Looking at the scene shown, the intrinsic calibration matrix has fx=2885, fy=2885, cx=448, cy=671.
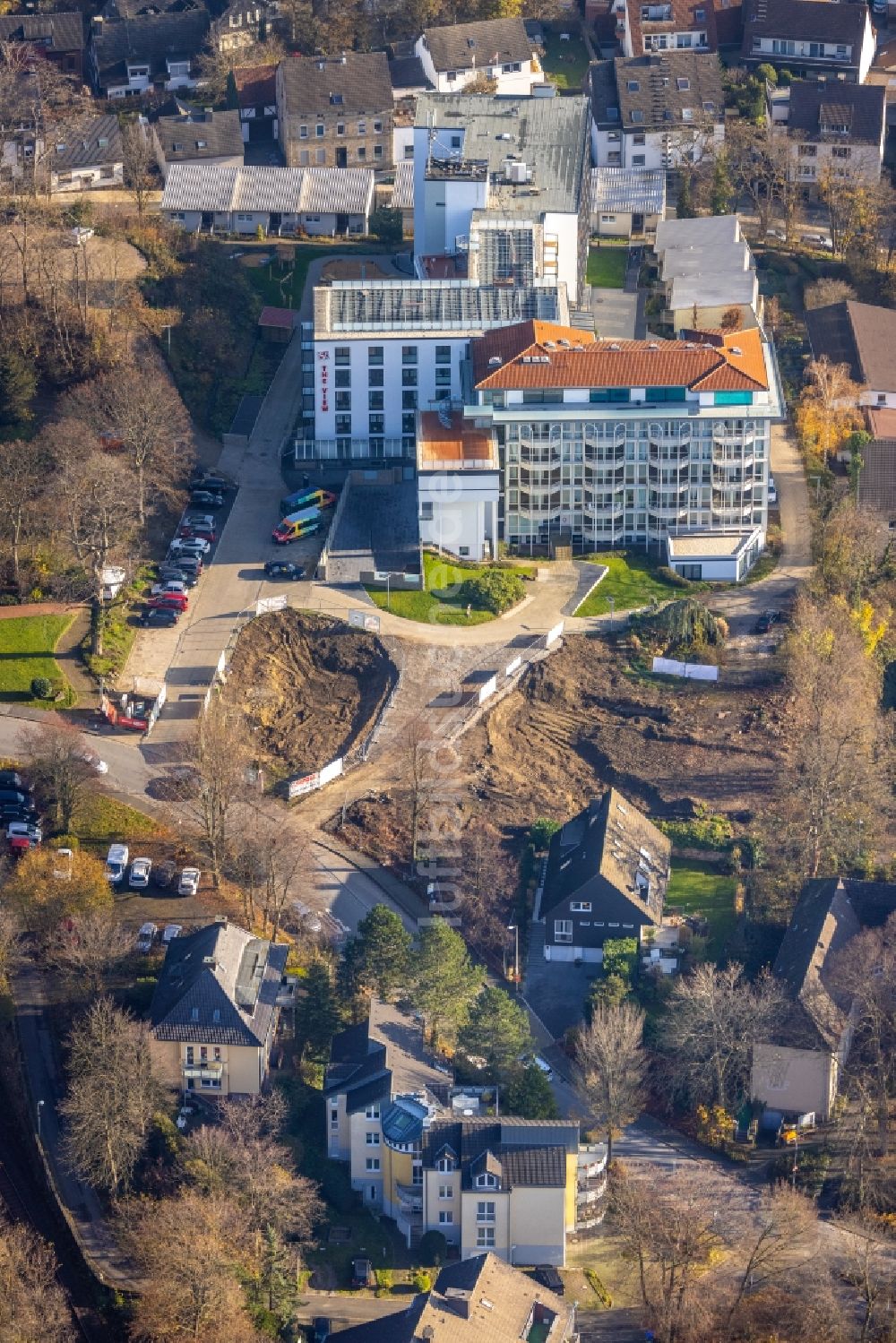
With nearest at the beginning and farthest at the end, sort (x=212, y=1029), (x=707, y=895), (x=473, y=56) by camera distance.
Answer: (x=212, y=1029), (x=707, y=895), (x=473, y=56)

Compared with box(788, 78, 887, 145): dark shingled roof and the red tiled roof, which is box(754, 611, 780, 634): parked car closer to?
the red tiled roof

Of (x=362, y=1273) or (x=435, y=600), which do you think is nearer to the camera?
(x=362, y=1273)

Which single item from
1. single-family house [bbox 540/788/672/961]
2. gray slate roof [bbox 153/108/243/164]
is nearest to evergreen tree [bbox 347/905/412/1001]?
single-family house [bbox 540/788/672/961]

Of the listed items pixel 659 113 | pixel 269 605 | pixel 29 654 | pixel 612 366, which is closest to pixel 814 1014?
pixel 269 605

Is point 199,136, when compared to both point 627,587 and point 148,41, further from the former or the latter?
point 627,587

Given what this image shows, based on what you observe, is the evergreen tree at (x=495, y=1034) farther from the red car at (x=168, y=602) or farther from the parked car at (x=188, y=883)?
the red car at (x=168, y=602)

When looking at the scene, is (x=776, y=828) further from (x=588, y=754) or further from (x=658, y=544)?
(x=658, y=544)

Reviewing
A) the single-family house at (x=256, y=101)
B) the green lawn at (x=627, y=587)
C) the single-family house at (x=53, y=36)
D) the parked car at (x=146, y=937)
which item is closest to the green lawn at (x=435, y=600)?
the green lawn at (x=627, y=587)
